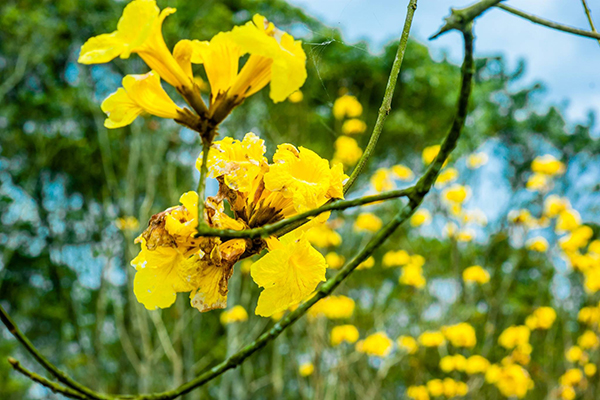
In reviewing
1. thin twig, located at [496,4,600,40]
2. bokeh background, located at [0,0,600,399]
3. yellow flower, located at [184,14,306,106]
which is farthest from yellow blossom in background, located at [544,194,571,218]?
yellow flower, located at [184,14,306,106]

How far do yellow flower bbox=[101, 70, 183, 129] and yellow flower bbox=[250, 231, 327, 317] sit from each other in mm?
166

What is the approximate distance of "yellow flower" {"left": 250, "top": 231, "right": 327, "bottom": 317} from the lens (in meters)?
0.43

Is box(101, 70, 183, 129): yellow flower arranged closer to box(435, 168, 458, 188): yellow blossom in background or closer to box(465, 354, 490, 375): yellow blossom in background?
box(435, 168, 458, 188): yellow blossom in background

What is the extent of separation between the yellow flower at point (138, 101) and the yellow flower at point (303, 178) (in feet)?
0.35

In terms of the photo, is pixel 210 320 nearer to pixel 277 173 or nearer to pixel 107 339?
pixel 107 339

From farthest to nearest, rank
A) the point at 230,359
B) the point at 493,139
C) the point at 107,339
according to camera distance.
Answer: the point at 107,339 < the point at 493,139 < the point at 230,359

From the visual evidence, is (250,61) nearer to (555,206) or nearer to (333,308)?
(333,308)

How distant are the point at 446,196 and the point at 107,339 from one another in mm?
8127

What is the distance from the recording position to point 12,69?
650cm

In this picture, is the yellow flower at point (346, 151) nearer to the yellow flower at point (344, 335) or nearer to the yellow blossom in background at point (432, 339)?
the yellow flower at point (344, 335)

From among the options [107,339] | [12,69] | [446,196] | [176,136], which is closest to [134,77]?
[446,196]

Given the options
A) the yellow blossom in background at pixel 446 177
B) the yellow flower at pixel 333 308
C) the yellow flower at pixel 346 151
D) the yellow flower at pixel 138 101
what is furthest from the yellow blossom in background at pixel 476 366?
the yellow flower at pixel 138 101

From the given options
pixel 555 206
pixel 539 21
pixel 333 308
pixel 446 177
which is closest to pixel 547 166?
pixel 555 206

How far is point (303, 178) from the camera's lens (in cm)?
A: 45
